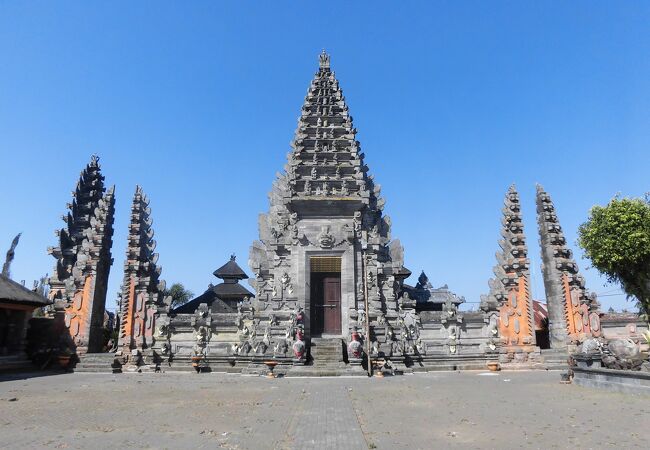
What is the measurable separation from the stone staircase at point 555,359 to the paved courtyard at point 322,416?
7906 millimetres

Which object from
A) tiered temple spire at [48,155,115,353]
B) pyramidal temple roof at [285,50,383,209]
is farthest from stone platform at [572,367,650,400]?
tiered temple spire at [48,155,115,353]

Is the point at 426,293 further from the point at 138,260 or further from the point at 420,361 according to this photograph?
the point at 138,260

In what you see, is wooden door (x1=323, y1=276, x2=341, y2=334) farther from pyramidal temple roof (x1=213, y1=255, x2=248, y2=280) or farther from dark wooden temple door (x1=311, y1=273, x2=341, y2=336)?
pyramidal temple roof (x1=213, y1=255, x2=248, y2=280)

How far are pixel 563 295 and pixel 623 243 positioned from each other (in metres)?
3.92

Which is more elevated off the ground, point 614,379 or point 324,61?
point 324,61

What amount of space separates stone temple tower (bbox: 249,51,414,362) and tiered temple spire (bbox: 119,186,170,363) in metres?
5.32

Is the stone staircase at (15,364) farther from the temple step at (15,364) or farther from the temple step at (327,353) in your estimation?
the temple step at (327,353)

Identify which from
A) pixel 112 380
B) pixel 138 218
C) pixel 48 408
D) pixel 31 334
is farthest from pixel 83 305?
pixel 48 408

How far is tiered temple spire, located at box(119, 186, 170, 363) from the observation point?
21.5m

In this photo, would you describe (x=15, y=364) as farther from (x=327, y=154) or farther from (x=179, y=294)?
(x=179, y=294)

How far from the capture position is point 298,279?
21594 mm

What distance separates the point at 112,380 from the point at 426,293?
1936 centimetres

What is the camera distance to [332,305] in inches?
868

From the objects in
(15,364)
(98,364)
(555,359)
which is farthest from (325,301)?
(15,364)
